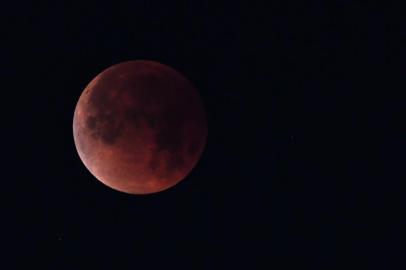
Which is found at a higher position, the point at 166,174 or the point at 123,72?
the point at 123,72

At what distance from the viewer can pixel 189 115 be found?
32.8 ft

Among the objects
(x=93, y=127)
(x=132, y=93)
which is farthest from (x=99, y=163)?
(x=132, y=93)

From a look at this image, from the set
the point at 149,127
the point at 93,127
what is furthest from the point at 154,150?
the point at 93,127

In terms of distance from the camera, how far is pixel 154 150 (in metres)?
9.67

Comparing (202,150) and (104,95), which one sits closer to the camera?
(104,95)

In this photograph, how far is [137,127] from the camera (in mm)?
9562

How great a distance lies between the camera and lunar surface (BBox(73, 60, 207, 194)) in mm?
9578

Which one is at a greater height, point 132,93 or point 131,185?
point 132,93

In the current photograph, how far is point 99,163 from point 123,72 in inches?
56.9

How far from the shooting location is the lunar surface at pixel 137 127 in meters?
9.58

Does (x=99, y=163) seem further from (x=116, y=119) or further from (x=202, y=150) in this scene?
(x=202, y=150)

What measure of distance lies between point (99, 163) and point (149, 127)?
1.01 metres

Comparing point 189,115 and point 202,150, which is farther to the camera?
point 202,150

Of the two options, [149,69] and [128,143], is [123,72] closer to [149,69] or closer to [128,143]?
[149,69]
